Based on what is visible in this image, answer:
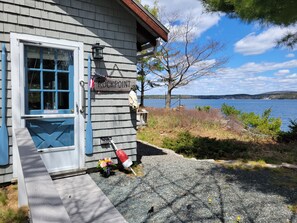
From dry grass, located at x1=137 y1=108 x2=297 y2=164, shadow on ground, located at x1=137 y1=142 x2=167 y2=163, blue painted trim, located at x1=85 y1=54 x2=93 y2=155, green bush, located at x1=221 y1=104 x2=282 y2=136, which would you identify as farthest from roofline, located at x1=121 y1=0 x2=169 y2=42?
green bush, located at x1=221 y1=104 x2=282 y2=136

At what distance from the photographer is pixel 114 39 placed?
4.72m

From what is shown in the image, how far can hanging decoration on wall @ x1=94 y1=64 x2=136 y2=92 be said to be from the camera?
4469 mm

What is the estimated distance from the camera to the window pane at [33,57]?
12.6 ft

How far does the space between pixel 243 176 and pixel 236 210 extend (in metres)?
1.65

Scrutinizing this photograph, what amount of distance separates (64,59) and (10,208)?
8.15 feet

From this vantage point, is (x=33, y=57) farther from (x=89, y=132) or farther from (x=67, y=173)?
(x=67, y=173)

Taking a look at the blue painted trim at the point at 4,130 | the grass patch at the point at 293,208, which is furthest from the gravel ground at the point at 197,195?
the blue painted trim at the point at 4,130

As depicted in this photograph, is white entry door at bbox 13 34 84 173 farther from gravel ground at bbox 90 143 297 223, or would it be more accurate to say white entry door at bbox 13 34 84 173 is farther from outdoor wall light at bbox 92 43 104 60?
gravel ground at bbox 90 143 297 223

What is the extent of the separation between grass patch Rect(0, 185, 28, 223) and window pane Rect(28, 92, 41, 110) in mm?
1284

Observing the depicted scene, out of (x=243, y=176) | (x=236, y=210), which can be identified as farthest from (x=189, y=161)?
(x=236, y=210)

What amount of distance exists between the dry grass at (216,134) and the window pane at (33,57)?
5.10 metres

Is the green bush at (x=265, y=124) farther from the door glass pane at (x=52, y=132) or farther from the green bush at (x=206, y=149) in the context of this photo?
the door glass pane at (x=52, y=132)

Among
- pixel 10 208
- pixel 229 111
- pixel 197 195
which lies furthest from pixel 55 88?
pixel 229 111

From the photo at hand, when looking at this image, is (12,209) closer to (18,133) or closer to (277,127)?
(18,133)
